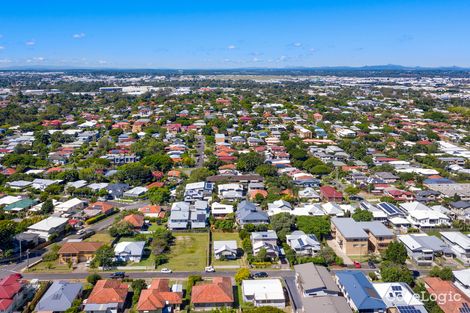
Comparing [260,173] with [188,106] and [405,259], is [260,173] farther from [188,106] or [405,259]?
[188,106]

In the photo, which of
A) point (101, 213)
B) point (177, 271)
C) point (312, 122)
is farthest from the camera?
point (312, 122)

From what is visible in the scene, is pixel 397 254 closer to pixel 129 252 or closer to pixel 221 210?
pixel 221 210

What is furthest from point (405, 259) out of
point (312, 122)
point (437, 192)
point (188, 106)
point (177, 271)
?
point (188, 106)

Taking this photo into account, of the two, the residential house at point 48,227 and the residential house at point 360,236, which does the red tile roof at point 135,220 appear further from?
the residential house at point 360,236

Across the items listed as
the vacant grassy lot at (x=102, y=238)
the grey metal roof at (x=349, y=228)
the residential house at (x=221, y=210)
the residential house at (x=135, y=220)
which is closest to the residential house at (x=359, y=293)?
the grey metal roof at (x=349, y=228)

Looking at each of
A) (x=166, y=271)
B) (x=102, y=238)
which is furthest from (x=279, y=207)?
(x=102, y=238)
